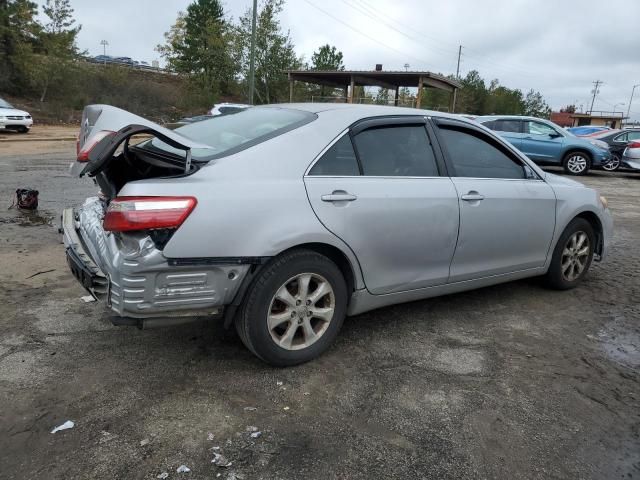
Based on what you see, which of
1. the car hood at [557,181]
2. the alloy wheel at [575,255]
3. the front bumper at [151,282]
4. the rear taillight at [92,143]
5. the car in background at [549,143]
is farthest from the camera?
the car in background at [549,143]

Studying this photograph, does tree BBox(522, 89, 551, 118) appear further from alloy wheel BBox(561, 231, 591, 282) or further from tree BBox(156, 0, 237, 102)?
alloy wheel BBox(561, 231, 591, 282)

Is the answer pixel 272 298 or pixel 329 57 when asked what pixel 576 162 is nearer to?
pixel 272 298

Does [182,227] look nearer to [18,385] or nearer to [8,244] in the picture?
[18,385]

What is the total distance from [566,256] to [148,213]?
3.65m

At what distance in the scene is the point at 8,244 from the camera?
5441 mm

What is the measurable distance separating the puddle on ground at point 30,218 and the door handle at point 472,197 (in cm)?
507

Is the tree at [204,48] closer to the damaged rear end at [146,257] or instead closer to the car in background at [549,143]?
the car in background at [549,143]

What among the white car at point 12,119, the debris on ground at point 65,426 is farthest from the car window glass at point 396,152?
the white car at point 12,119

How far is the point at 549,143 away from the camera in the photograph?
1559cm

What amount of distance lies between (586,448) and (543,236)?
212cm

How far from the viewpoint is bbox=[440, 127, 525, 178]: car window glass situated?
3.86m

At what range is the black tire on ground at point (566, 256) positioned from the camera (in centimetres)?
453

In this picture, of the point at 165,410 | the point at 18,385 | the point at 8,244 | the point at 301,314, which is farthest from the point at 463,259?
the point at 8,244

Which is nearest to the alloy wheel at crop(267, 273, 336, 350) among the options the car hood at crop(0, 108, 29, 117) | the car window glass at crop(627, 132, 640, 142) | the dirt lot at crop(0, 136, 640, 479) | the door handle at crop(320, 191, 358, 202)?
the dirt lot at crop(0, 136, 640, 479)
